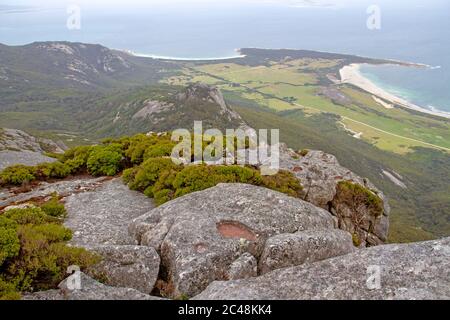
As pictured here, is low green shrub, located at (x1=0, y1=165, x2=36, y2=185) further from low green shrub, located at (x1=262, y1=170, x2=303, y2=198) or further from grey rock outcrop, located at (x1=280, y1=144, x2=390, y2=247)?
grey rock outcrop, located at (x1=280, y1=144, x2=390, y2=247)

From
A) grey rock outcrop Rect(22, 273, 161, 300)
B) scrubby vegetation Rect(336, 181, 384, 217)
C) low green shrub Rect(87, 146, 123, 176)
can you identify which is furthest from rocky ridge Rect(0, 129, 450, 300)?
low green shrub Rect(87, 146, 123, 176)

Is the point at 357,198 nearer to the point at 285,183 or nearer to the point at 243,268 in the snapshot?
the point at 285,183

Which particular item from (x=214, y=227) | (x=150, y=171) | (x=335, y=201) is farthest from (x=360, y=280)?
(x=150, y=171)

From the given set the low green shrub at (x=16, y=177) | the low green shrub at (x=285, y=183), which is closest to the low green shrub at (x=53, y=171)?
the low green shrub at (x=16, y=177)

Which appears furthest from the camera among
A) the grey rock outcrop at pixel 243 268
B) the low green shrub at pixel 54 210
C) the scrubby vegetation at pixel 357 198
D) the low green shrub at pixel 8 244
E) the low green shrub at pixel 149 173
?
the scrubby vegetation at pixel 357 198

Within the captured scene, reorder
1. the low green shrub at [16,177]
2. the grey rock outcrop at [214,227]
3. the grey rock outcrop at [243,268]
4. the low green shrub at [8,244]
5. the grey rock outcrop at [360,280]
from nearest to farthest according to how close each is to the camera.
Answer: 1. the grey rock outcrop at [360,280]
2. the low green shrub at [8,244]
3. the grey rock outcrop at [243,268]
4. the grey rock outcrop at [214,227]
5. the low green shrub at [16,177]

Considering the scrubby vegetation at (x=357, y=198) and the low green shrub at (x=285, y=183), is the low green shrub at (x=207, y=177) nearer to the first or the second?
the low green shrub at (x=285, y=183)
